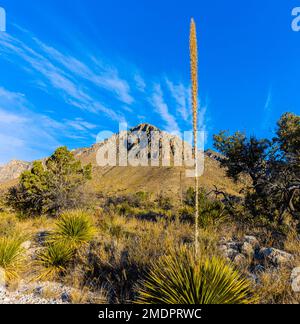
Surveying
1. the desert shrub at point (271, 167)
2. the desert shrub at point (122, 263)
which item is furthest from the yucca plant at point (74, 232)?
the desert shrub at point (271, 167)

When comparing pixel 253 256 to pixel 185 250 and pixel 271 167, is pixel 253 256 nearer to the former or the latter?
pixel 185 250

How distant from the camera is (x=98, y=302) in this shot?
459cm

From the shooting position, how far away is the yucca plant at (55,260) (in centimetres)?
609

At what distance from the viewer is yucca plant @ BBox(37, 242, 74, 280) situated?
609cm

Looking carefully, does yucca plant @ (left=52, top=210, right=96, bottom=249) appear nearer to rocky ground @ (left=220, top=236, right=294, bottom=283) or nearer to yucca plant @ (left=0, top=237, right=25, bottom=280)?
yucca plant @ (left=0, top=237, right=25, bottom=280)

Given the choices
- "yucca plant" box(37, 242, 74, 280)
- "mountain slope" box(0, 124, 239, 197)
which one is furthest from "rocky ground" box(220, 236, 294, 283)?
"mountain slope" box(0, 124, 239, 197)

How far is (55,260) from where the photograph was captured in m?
6.36

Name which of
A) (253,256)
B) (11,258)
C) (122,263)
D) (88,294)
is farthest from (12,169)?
(253,256)

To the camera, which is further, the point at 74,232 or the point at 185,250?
the point at 74,232

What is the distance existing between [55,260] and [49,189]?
12767mm

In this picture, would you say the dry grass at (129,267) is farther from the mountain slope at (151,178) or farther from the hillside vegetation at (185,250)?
the mountain slope at (151,178)
